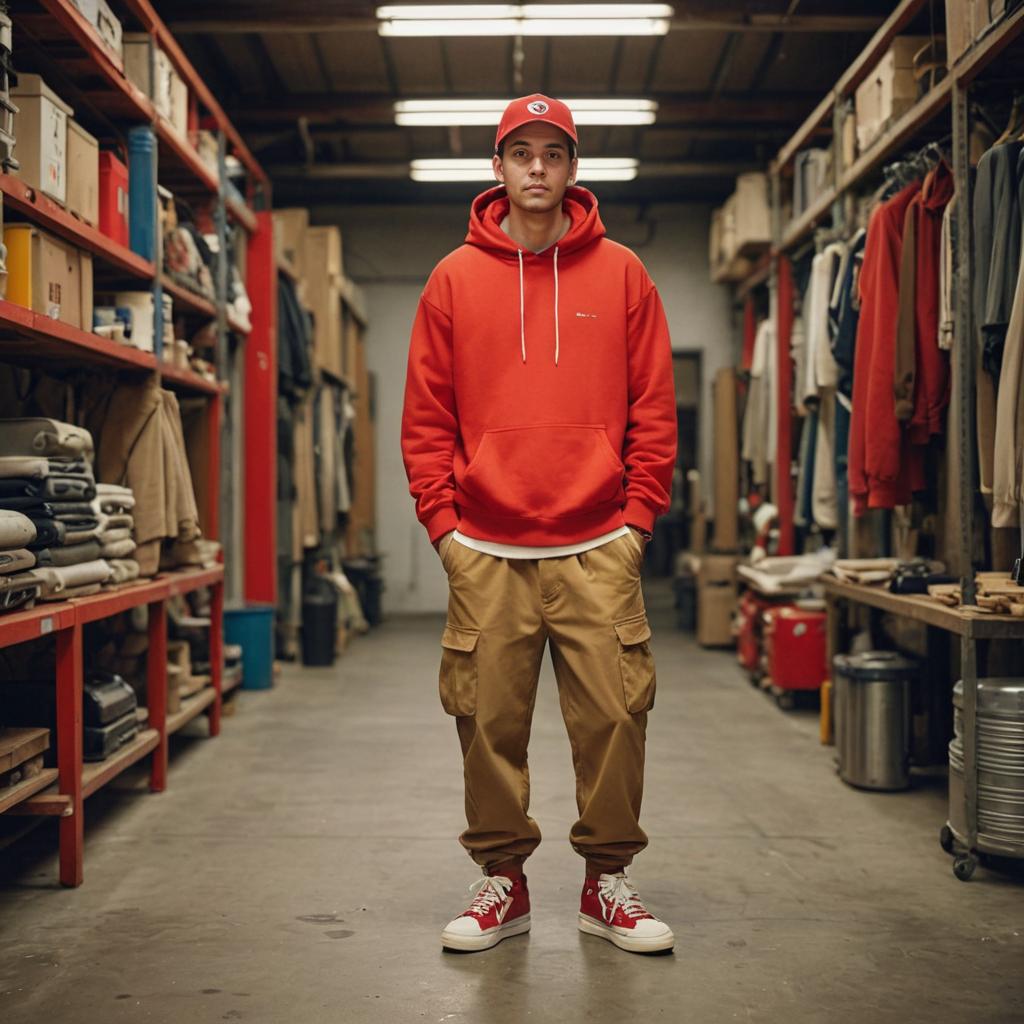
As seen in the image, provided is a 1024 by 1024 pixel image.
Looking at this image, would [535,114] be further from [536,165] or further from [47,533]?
[47,533]

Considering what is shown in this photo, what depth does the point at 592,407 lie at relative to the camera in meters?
2.61

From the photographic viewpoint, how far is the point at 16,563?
298cm

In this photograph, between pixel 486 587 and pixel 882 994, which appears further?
pixel 486 587

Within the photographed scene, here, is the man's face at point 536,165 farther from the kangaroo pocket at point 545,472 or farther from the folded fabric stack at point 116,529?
the folded fabric stack at point 116,529

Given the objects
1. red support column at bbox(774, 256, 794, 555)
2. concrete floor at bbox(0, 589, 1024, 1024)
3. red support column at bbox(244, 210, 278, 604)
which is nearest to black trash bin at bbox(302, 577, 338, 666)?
red support column at bbox(244, 210, 278, 604)

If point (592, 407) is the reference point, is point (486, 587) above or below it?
below

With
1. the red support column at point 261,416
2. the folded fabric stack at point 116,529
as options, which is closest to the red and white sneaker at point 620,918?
the folded fabric stack at point 116,529

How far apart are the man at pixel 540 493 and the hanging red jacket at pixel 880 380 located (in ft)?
5.74

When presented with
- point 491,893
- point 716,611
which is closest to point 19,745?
point 491,893

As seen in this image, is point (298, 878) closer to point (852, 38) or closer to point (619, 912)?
point (619, 912)

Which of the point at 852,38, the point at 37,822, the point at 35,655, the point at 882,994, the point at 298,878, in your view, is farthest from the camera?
the point at 852,38

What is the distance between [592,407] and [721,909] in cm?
134

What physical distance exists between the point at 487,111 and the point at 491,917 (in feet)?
20.1

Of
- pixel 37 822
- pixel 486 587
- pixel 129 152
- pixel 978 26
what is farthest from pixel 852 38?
pixel 37 822
